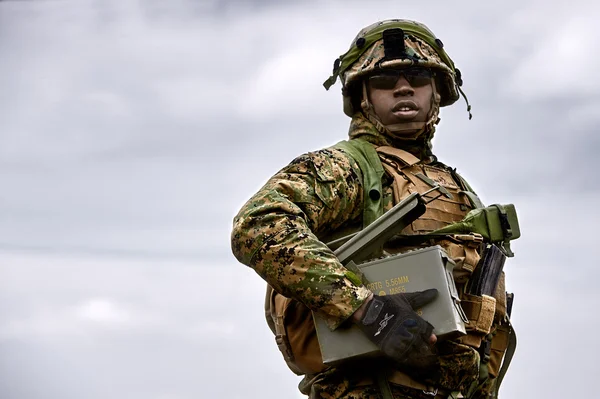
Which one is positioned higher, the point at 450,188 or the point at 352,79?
the point at 352,79

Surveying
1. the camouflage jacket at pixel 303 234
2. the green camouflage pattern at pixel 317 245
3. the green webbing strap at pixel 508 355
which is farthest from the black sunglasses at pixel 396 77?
the green webbing strap at pixel 508 355

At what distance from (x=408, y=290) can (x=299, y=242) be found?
2.36ft

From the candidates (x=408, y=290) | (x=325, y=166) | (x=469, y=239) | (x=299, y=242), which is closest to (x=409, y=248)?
(x=469, y=239)

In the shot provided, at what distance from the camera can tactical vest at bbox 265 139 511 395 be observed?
24.2 feet

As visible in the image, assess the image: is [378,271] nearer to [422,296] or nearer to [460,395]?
[422,296]

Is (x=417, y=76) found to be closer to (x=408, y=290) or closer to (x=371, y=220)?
(x=371, y=220)

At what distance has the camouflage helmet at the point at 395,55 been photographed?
8203mm

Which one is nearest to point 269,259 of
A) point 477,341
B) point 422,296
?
point 422,296

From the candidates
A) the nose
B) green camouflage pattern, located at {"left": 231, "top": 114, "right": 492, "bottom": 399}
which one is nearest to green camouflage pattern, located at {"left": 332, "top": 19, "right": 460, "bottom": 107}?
the nose

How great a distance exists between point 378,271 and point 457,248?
726 millimetres

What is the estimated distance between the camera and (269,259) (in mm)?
6914

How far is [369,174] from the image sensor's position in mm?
7637

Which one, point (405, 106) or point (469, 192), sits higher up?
point (405, 106)

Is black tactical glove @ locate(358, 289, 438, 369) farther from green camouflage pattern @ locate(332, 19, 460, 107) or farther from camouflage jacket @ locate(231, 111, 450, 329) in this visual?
green camouflage pattern @ locate(332, 19, 460, 107)
